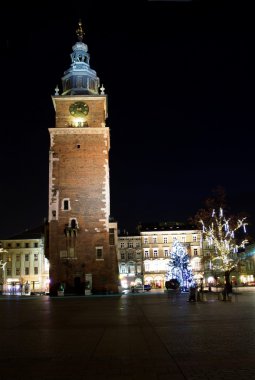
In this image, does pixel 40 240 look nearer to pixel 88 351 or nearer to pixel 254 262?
pixel 254 262

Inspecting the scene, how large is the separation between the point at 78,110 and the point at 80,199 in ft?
37.2

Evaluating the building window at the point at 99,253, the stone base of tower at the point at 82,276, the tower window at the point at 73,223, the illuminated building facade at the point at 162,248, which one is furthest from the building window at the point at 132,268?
the tower window at the point at 73,223

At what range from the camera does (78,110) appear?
5753 cm

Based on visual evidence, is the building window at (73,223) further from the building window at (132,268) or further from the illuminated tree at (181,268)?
the building window at (132,268)

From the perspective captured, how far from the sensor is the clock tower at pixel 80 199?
52.3m

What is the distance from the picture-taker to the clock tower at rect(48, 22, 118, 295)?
172 ft

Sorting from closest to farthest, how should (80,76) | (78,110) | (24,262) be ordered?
(78,110), (80,76), (24,262)

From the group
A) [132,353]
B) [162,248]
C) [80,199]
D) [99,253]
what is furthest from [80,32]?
[132,353]

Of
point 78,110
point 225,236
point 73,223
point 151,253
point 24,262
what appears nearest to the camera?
point 225,236

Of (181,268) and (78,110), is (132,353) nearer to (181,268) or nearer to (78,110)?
(78,110)

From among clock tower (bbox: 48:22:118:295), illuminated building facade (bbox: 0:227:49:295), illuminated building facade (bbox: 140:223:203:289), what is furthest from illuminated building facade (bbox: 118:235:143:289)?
clock tower (bbox: 48:22:118:295)

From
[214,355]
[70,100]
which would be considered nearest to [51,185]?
[70,100]

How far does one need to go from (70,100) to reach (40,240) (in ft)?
169

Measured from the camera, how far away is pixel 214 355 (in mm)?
7906
